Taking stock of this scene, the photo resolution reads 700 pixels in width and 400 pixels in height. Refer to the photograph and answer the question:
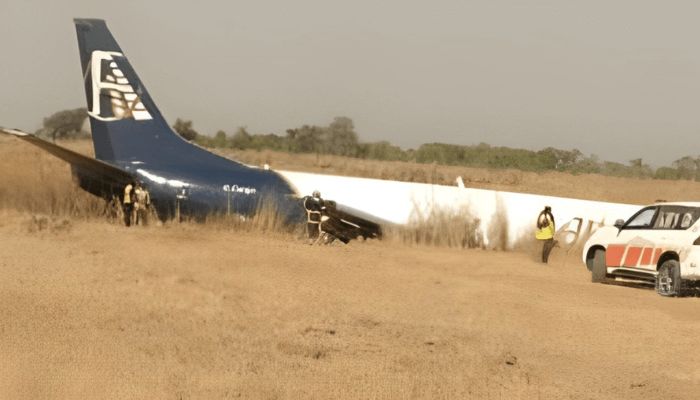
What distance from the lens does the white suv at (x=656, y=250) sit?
22.3 m

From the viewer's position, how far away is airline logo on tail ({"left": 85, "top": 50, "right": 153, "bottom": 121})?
3497 cm

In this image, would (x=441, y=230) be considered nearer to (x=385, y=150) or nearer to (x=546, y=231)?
(x=546, y=231)

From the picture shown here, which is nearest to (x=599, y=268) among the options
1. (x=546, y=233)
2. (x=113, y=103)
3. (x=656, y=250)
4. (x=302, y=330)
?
(x=656, y=250)

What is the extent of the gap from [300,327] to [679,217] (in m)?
11.9

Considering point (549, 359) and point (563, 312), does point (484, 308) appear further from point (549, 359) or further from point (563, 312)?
point (549, 359)

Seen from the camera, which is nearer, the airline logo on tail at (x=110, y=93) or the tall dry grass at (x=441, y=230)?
the tall dry grass at (x=441, y=230)

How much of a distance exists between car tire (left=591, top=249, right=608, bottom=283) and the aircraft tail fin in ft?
50.4

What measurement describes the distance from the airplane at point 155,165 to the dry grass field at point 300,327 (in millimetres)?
9112

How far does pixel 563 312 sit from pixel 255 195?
17.2m

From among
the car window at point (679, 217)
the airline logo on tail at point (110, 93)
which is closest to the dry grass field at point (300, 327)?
the car window at point (679, 217)

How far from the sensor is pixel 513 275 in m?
24.4

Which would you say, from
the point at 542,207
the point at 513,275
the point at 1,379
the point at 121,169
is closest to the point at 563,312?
the point at 513,275

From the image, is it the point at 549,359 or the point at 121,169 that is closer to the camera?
the point at 549,359

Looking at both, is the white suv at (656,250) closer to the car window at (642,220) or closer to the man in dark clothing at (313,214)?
the car window at (642,220)
